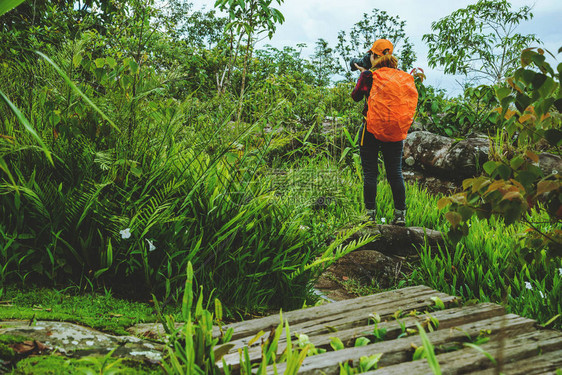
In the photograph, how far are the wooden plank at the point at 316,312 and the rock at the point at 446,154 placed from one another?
3795mm

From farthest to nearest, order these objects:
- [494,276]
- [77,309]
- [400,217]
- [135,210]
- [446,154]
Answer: [446,154] → [400,217] → [494,276] → [135,210] → [77,309]

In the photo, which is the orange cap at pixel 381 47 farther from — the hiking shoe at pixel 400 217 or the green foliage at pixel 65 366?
the green foliage at pixel 65 366

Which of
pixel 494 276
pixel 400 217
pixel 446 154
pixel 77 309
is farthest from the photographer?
pixel 446 154

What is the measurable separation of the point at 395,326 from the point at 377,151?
8.46 ft

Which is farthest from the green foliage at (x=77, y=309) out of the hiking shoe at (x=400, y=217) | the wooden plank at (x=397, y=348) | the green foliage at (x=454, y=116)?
the green foliage at (x=454, y=116)

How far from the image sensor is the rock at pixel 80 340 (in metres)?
1.37

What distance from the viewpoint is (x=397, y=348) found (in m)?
1.38

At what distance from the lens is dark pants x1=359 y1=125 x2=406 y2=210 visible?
384 cm

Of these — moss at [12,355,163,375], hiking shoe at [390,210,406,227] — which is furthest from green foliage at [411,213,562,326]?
moss at [12,355,163,375]

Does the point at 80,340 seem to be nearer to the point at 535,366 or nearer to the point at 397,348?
the point at 397,348

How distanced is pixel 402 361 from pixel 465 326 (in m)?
0.40

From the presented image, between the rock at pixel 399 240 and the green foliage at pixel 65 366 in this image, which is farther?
the rock at pixel 399 240

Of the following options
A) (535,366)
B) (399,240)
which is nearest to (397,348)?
(535,366)

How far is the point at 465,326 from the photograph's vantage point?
5.22ft
